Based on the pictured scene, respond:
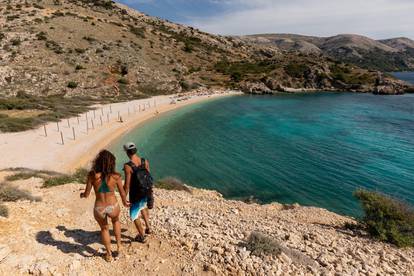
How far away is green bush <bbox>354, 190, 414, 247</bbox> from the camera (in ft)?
34.6

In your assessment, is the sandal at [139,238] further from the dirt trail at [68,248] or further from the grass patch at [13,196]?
the grass patch at [13,196]

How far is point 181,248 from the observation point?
805cm

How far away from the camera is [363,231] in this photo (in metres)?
11.6

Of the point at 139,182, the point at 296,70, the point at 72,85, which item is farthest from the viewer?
the point at 296,70

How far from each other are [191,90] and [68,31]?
110ft

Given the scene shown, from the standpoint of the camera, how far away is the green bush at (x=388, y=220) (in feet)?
34.6

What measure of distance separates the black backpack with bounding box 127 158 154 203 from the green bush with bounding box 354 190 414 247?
28.3 ft

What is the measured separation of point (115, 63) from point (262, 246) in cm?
6705

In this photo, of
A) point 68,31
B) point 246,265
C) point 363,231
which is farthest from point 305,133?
point 68,31

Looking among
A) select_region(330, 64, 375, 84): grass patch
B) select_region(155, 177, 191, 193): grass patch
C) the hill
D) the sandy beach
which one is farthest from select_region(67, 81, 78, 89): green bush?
select_region(330, 64, 375, 84): grass patch

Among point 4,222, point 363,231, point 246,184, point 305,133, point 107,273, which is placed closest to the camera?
point 107,273

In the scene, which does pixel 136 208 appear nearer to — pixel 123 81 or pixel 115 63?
pixel 123 81

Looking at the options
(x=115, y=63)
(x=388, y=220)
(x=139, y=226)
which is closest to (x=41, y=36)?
(x=115, y=63)

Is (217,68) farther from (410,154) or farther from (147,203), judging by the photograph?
(147,203)
